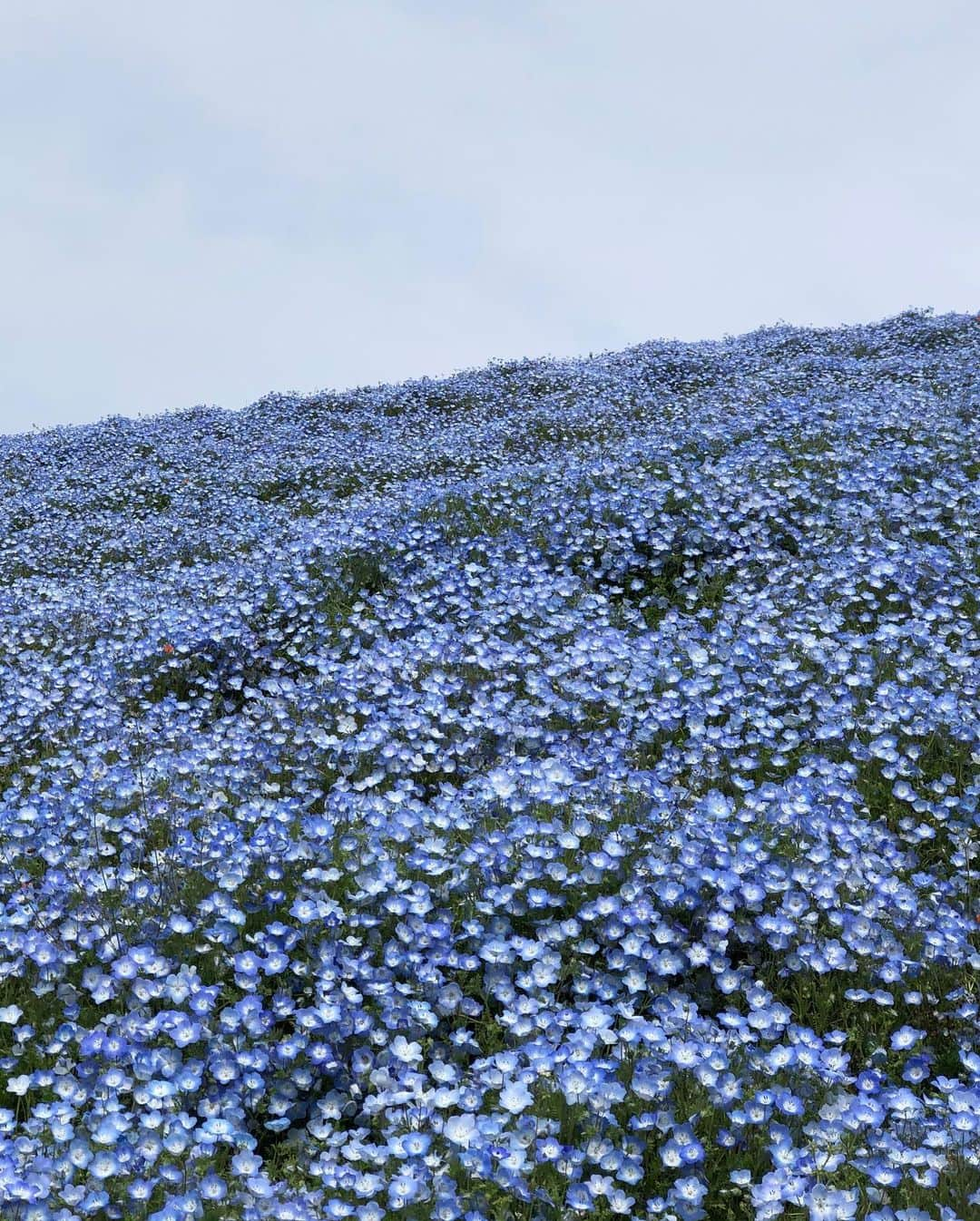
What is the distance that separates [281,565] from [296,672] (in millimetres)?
1705

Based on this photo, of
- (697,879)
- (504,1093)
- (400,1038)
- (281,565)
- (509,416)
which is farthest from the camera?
(509,416)

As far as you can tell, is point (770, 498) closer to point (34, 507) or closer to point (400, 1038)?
point (400, 1038)

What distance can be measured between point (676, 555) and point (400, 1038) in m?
5.91

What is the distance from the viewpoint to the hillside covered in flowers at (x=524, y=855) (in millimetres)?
3518

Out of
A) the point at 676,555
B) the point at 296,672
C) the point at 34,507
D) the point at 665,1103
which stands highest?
the point at 34,507

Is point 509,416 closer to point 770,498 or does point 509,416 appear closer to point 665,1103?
point 770,498

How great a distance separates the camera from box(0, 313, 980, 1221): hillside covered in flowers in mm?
3518

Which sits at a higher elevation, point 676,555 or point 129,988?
point 676,555

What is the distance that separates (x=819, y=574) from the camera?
812cm

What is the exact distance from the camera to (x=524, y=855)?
499 cm

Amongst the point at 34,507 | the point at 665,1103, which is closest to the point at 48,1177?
the point at 665,1103

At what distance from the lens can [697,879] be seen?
471cm

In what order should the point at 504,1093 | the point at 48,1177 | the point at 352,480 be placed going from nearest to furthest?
the point at 48,1177 < the point at 504,1093 < the point at 352,480

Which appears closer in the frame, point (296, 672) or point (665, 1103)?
point (665, 1103)
